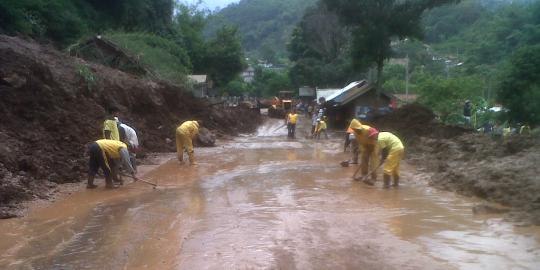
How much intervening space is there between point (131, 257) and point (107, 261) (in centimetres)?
29

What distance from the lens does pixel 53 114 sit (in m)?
15.1

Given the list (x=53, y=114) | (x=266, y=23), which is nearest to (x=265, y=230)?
(x=53, y=114)

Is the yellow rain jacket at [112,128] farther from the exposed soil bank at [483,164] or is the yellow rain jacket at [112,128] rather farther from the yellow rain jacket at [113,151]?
the exposed soil bank at [483,164]

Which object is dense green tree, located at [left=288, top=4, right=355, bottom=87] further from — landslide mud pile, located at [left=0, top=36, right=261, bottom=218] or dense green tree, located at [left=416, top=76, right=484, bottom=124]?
landslide mud pile, located at [left=0, top=36, right=261, bottom=218]

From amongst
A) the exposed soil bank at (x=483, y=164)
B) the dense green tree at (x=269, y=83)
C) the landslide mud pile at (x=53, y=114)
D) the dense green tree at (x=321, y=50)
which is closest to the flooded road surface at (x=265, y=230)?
the exposed soil bank at (x=483, y=164)

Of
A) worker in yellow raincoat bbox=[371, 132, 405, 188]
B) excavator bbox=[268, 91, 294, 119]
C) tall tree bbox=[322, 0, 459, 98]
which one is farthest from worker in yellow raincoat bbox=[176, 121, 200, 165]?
excavator bbox=[268, 91, 294, 119]

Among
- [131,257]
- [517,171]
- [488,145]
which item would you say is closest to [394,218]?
[517,171]

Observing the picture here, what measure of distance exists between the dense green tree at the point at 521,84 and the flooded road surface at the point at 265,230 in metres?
8.83

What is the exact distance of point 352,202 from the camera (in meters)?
11.5

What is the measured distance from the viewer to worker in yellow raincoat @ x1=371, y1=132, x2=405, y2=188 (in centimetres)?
1295

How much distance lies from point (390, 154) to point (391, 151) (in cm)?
8

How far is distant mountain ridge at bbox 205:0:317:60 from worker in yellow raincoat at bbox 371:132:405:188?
306 ft

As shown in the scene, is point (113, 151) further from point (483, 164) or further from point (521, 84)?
point (521, 84)

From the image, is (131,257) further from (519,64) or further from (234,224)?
(519,64)
